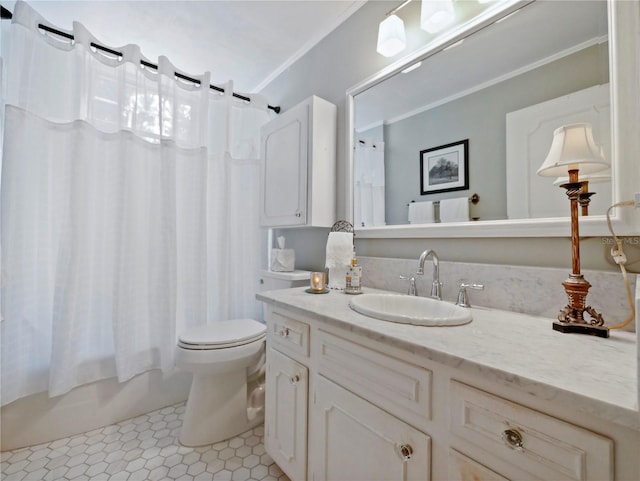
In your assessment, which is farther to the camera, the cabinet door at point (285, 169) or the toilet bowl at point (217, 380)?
the cabinet door at point (285, 169)

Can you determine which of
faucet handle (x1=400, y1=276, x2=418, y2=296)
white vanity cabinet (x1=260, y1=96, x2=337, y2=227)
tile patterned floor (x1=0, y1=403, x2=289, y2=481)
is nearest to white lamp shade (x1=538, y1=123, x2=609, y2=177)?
faucet handle (x1=400, y1=276, x2=418, y2=296)

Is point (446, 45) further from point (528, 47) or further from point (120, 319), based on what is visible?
point (120, 319)

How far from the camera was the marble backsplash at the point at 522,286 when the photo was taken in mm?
792

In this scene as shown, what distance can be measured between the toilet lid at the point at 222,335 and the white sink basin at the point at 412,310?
733mm

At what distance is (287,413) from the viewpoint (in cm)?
113

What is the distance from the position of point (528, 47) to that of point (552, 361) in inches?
40.9

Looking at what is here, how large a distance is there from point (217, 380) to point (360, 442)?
97cm

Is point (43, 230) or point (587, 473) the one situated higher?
point (43, 230)

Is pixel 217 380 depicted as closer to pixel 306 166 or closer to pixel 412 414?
pixel 412 414

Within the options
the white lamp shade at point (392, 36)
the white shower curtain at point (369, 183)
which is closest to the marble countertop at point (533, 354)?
the white shower curtain at point (369, 183)

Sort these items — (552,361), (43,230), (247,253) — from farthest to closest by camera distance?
1. (247,253)
2. (43,230)
3. (552,361)

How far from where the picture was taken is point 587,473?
461mm

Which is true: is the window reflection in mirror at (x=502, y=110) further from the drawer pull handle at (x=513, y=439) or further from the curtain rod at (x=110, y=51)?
the curtain rod at (x=110, y=51)

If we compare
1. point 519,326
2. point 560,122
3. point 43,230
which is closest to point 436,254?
point 519,326
